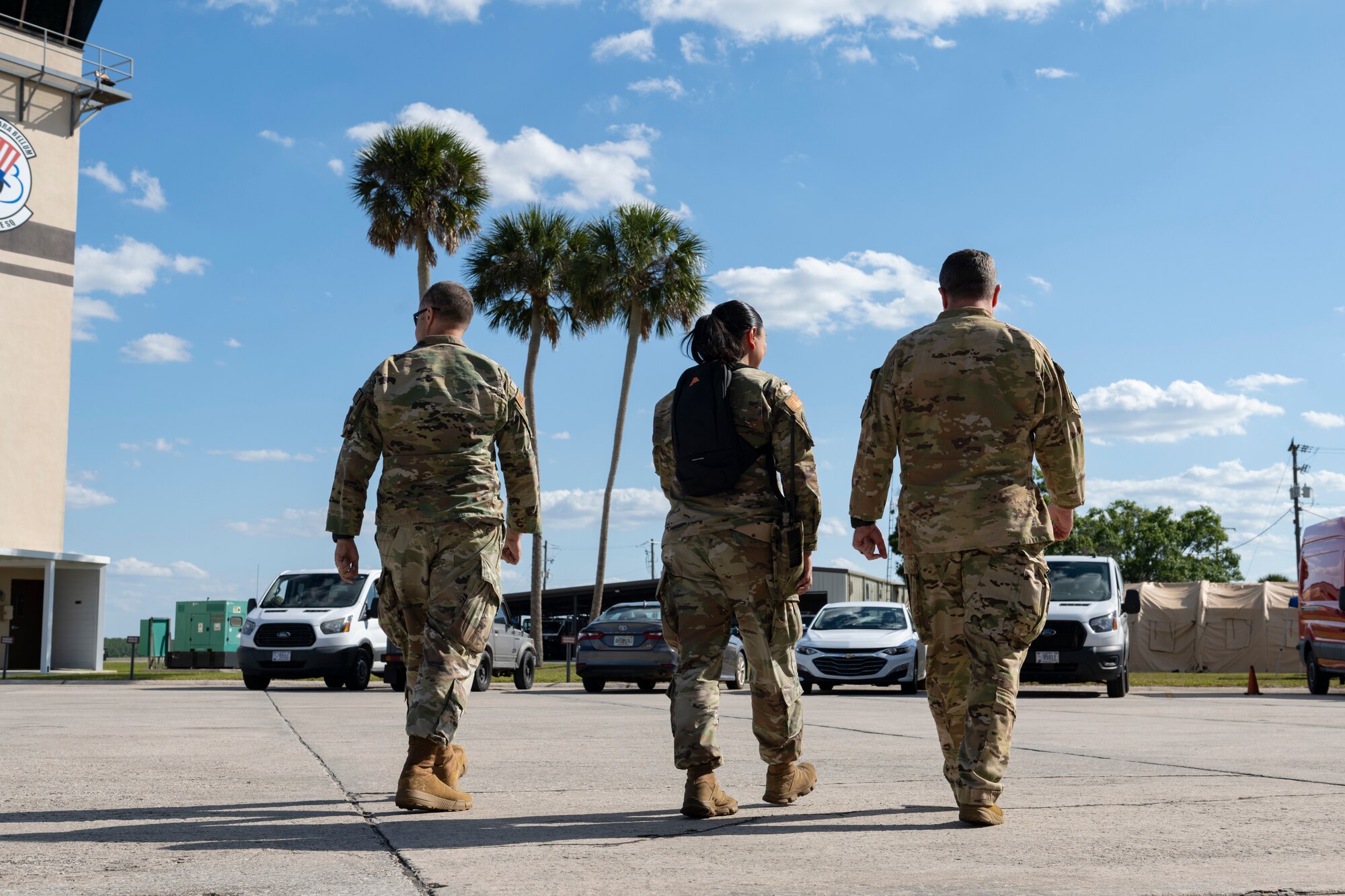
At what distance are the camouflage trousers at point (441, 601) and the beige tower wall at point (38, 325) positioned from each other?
32271mm

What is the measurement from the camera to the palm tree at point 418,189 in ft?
104

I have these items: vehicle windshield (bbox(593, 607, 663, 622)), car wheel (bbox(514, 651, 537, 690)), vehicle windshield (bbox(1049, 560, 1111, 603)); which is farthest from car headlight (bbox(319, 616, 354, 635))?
vehicle windshield (bbox(1049, 560, 1111, 603))

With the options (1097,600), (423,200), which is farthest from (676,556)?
(423,200)

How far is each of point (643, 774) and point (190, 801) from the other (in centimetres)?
→ 211

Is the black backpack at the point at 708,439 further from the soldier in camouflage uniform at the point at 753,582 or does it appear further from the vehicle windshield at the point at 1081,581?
the vehicle windshield at the point at 1081,581

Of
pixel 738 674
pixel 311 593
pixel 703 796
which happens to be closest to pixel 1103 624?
pixel 738 674

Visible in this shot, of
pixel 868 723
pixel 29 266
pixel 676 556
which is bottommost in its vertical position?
pixel 868 723

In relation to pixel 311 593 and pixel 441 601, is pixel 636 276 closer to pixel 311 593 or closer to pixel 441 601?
pixel 311 593

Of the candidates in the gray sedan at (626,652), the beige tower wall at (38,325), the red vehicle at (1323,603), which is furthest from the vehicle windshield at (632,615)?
the beige tower wall at (38,325)

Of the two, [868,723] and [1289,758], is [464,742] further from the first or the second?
[1289,758]

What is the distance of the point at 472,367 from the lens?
209 inches

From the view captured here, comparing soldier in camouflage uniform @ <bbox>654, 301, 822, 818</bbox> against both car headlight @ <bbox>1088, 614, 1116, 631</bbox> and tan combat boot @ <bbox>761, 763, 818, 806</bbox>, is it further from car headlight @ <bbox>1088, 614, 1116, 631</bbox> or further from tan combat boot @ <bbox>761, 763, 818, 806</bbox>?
car headlight @ <bbox>1088, 614, 1116, 631</bbox>

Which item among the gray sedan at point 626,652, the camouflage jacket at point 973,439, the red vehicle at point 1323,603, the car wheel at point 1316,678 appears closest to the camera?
the camouflage jacket at point 973,439

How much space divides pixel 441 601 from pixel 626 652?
1348 centimetres
